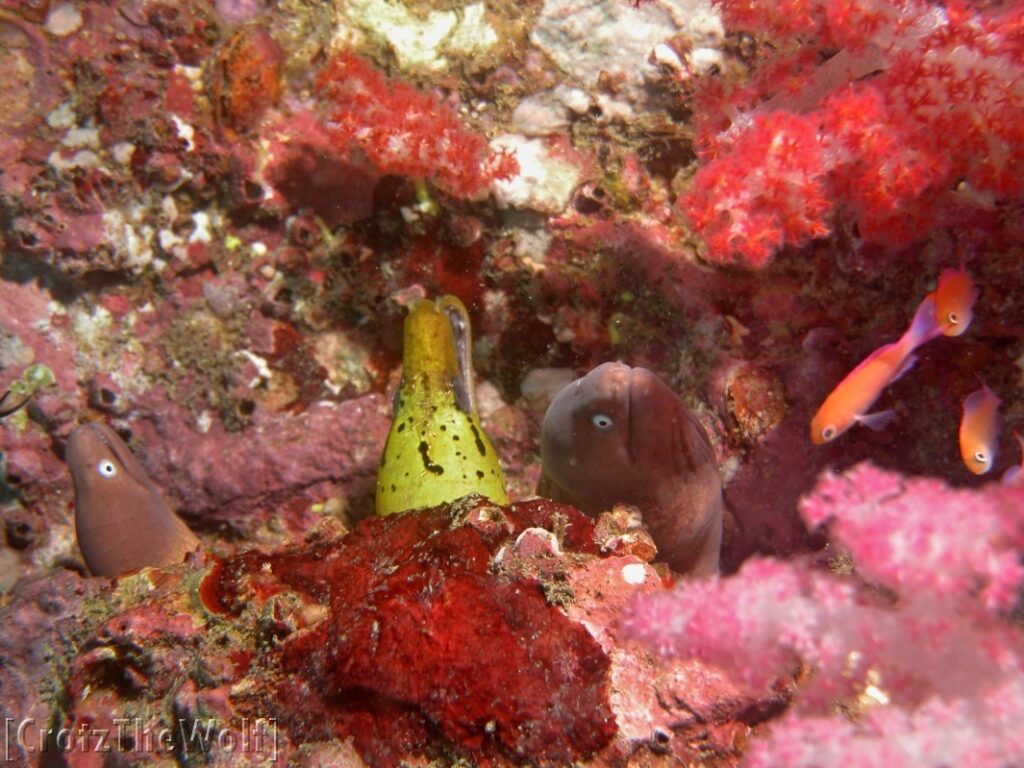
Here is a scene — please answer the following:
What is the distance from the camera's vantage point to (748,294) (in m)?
3.15

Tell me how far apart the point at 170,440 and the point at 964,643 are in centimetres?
428

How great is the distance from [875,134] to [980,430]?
3.99 ft

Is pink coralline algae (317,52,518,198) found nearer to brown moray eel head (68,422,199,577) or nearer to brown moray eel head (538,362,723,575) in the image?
brown moray eel head (538,362,723,575)

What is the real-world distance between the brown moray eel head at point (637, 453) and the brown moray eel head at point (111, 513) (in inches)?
91.0

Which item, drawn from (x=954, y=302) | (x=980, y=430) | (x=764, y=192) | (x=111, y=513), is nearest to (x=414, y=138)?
(x=764, y=192)

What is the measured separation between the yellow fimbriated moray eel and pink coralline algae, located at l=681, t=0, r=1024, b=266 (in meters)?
1.48

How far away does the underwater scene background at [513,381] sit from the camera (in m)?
1.76

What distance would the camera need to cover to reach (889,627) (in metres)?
1.57

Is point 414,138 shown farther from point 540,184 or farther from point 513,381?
point 513,381

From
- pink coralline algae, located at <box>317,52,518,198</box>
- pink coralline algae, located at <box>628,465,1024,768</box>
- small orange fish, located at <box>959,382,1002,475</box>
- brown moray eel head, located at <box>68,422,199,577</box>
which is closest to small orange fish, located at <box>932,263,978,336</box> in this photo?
small orange fish, located at <box>959,382,1002,475</box>

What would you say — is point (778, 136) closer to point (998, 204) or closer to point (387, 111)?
point (998, 204)

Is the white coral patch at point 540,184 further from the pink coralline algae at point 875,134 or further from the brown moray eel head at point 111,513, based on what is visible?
the brown moray eel head at point 111,513

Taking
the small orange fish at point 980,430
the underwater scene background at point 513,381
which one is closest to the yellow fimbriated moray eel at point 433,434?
the underwater scene background at point 513,381

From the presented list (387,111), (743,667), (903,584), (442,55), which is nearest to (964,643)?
(903,584)
